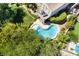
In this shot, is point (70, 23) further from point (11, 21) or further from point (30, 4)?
point (11, 21)

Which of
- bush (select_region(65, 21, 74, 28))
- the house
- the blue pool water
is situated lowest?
the blue pool water

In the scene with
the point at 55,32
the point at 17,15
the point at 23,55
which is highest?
the point at 17,15

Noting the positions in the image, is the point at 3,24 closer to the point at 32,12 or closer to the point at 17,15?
the point at 17,15

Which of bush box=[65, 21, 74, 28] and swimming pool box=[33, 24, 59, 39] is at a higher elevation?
bush box=[65, 21, 74, 28]

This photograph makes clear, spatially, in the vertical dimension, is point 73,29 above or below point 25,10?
below

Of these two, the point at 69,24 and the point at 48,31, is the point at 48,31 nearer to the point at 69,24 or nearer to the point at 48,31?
the point at 48,31

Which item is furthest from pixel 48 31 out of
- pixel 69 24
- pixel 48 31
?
pixel 69 24

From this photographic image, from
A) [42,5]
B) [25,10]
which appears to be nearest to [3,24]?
[25,10]
